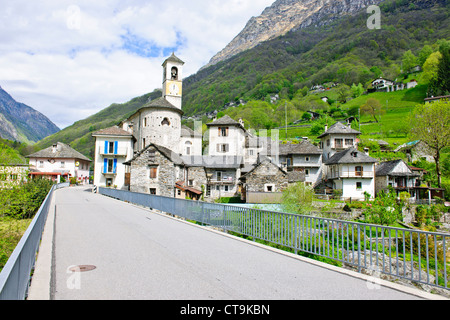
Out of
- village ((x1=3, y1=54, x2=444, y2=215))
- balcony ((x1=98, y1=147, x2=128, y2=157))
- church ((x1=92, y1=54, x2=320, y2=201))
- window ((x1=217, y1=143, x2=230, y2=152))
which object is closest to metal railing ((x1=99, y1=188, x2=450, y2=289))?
church ((x1=92, y1=54, x2=320, y2=201))

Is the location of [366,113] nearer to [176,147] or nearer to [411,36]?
[176,147]

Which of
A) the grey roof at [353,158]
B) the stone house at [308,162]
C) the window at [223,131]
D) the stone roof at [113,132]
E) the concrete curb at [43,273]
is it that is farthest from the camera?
the window at [223,131]

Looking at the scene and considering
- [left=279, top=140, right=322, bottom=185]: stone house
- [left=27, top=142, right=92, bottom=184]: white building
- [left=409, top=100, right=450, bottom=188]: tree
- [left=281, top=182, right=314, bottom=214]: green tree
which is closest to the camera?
[left=281, top=182, right=314, bottom=214]: green tree

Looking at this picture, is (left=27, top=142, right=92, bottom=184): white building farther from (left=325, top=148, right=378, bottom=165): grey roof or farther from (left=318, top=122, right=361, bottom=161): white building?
(left=325, top=148, right=378, bottom=165): grey roof

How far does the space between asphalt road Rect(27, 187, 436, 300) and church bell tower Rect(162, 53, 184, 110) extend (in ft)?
160

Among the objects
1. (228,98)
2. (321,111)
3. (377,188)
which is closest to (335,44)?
(228,98)

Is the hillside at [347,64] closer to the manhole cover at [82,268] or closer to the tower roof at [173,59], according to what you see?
the tower roof at [173,59]

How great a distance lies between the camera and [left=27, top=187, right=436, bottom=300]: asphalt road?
15.9 feet

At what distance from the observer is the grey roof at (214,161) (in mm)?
47900

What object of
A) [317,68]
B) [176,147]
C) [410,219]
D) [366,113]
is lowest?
[410,219]

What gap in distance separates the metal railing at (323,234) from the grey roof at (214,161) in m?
29.9

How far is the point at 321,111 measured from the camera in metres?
106

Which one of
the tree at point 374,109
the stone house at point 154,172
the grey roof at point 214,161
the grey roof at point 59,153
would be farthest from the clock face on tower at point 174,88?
the tree at point 374,109
